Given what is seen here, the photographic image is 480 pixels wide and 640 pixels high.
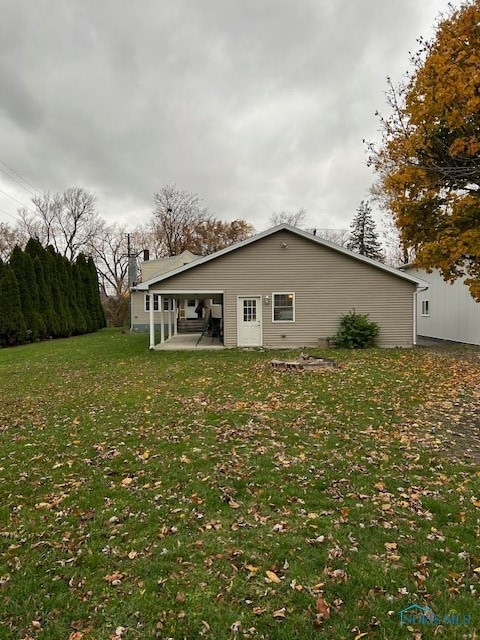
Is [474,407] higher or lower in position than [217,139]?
lower

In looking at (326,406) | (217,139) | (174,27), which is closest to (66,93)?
(174,27)

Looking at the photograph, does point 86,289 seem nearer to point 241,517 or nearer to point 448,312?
point 448,312

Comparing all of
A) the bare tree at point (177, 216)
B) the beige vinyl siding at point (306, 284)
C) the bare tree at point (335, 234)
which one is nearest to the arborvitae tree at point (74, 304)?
the beige vinyl siding at point (306, 284)

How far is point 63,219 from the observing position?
43.2 metres

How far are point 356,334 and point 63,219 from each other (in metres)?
38.0

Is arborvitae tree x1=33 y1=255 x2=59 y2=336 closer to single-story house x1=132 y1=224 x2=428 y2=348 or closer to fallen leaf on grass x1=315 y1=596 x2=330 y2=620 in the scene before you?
single-story house x1=132 y1=224 x2=428 y2=348

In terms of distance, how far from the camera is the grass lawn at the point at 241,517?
2.51 meters

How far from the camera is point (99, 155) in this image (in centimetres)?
2392

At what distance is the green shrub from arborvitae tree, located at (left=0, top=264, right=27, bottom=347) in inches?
651

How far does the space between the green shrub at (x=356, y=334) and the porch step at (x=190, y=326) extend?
12.5 metres

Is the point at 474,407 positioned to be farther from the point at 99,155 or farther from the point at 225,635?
the point at 99,155

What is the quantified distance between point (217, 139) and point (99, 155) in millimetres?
7754

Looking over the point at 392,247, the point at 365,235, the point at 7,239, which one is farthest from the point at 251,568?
the point at 7,239

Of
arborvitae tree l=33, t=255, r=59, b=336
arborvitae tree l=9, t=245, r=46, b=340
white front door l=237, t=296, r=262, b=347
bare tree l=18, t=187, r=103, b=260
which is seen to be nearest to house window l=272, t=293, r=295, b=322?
white front door l=237, t=296, r=262, b=347
